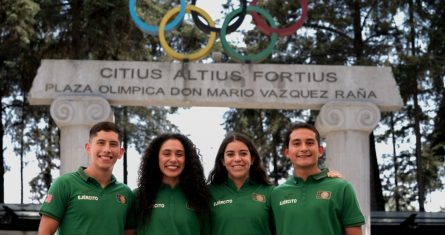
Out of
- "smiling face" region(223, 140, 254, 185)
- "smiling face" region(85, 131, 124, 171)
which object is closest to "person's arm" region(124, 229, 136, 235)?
"smiling face" region(85, 131, 124, 171)

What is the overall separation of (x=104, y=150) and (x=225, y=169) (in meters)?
0.93

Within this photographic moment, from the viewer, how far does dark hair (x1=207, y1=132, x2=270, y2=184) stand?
524cm

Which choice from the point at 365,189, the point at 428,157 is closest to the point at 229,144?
the point at 365,189

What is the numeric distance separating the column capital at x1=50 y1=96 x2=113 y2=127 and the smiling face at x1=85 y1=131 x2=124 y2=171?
289 inches

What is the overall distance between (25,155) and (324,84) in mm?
14825

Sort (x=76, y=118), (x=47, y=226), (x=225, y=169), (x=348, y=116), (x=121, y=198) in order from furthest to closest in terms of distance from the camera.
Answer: (x=348, y=116)
(x=76, y=118)
(x=225, y=169)
(x=121, y=198)
(x=47, y=226)

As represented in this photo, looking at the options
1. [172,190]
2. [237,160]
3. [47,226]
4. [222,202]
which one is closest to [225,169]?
[237,160]

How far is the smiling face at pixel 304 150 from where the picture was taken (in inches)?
193

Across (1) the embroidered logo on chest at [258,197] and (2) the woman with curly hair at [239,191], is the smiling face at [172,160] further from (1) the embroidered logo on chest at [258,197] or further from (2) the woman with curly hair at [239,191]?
(1) the embroidered logo on chest at [258,197]

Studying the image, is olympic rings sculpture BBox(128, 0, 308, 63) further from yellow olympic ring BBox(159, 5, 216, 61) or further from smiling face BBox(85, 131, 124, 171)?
smiling face BBox(85, 131, 124, 171)

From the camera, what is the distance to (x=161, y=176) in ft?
16.8

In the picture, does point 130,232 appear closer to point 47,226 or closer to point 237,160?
point 47,226

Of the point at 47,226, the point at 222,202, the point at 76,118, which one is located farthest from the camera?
the point at 76,118

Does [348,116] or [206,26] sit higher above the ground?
[206,26]
